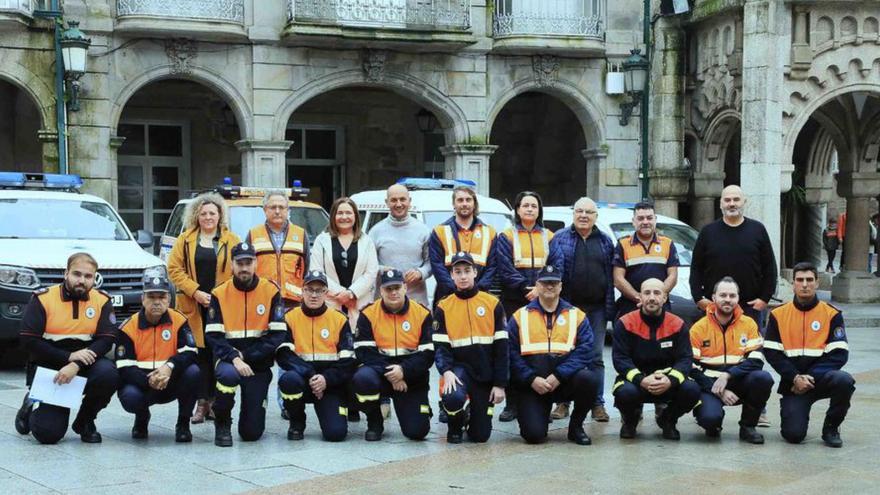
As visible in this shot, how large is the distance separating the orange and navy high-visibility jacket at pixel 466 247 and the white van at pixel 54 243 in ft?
13.5

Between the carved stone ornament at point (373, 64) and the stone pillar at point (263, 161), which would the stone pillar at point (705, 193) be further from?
the stone pillar at point (263, 161)

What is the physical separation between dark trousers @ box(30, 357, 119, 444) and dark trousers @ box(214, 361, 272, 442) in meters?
0.75

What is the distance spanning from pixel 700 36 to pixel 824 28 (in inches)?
104

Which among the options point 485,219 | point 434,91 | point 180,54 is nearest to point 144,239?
point 485,219

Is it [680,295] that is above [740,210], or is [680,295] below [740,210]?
below

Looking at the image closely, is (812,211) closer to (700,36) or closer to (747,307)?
(700,36)

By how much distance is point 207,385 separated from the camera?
376 inches

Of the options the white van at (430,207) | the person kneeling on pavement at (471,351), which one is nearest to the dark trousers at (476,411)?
the person kneeling on pavement at (471,351)

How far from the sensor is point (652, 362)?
356 inches

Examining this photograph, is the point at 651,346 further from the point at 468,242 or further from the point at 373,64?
the point at 373,64

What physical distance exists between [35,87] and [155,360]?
38.7 feet

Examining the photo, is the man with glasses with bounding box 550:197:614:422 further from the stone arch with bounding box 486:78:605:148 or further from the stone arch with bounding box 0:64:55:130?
the stone arch with bounding box 486:78:605:148

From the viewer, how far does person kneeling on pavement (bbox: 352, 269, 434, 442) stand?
8977mm

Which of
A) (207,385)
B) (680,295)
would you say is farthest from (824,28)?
(207,385)
